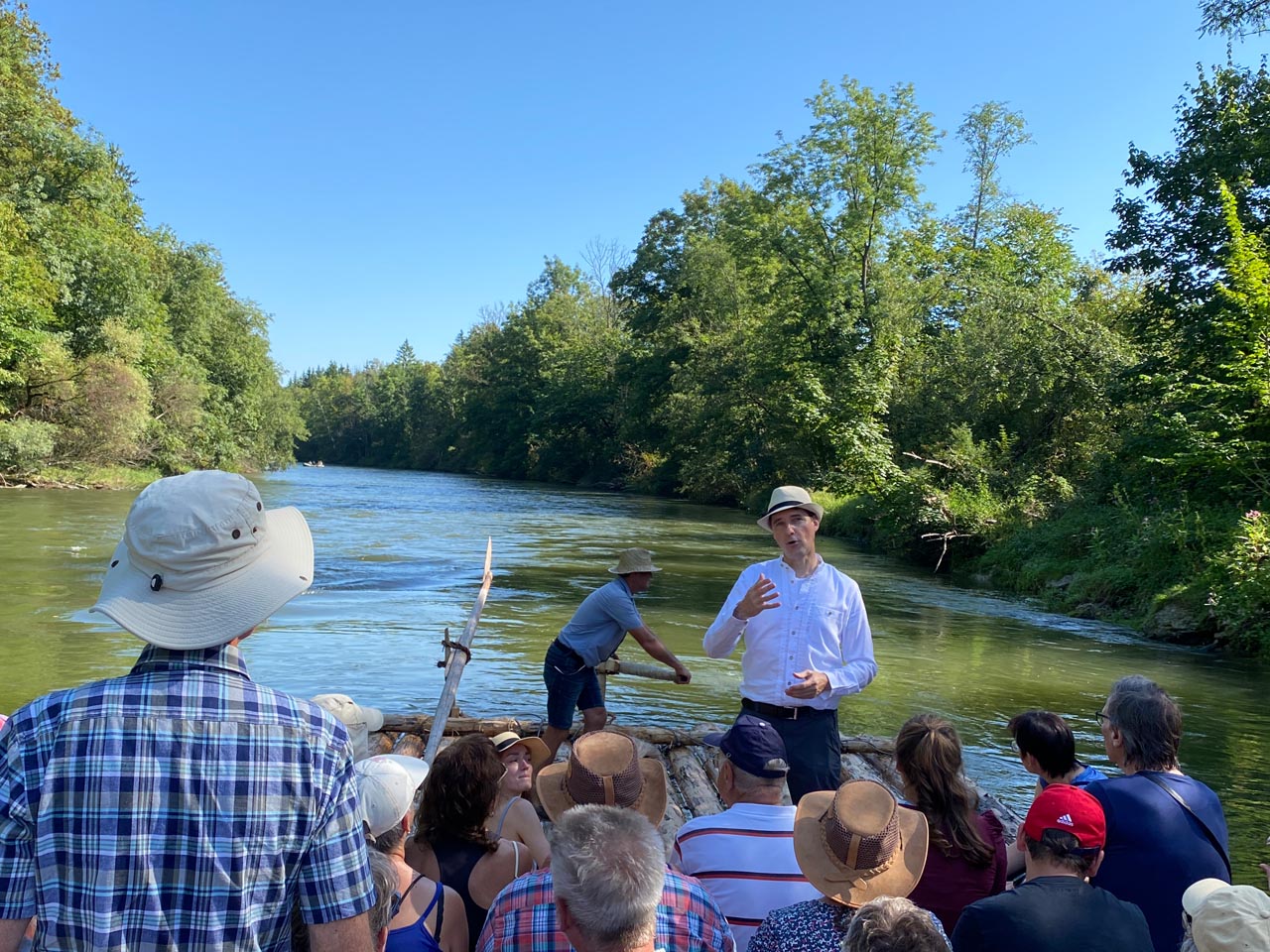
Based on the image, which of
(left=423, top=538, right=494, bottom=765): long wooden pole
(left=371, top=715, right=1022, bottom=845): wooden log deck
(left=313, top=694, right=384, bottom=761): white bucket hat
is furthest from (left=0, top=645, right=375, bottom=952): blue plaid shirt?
(left=371, top=715, right=1022, bottom=845): wooden log deck

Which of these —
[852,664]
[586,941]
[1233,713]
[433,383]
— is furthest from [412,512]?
[433,383]

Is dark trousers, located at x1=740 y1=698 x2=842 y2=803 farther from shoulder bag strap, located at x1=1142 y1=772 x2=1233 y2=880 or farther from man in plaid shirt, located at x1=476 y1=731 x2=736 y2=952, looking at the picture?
man in plaid shirt, located at x1=476 y1=731 x2=736 y2=952

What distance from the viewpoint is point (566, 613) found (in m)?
14.4

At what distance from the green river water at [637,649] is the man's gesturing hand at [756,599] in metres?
3.63

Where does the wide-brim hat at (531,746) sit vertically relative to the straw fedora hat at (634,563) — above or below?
below

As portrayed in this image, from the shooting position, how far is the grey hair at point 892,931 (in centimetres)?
229

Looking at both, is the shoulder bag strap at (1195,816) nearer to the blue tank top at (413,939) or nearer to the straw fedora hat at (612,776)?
the straw fedora hat at (612,776)

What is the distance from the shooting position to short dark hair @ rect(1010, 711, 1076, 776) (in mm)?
3760

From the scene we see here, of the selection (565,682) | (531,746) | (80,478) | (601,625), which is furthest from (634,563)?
(80,478)

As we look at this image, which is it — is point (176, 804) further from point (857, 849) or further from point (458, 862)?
point (458, 862)

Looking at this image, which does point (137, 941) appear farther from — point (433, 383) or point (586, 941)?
point (433, 383)

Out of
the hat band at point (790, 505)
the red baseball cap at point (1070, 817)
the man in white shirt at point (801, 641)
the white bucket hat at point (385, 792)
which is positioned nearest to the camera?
the red baseball cap at point (1070, 817)

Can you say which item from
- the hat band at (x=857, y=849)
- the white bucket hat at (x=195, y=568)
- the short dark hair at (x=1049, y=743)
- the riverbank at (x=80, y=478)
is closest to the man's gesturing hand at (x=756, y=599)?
the short dark hair at (x=1049, y=743)

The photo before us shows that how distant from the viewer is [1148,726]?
3428 mm
